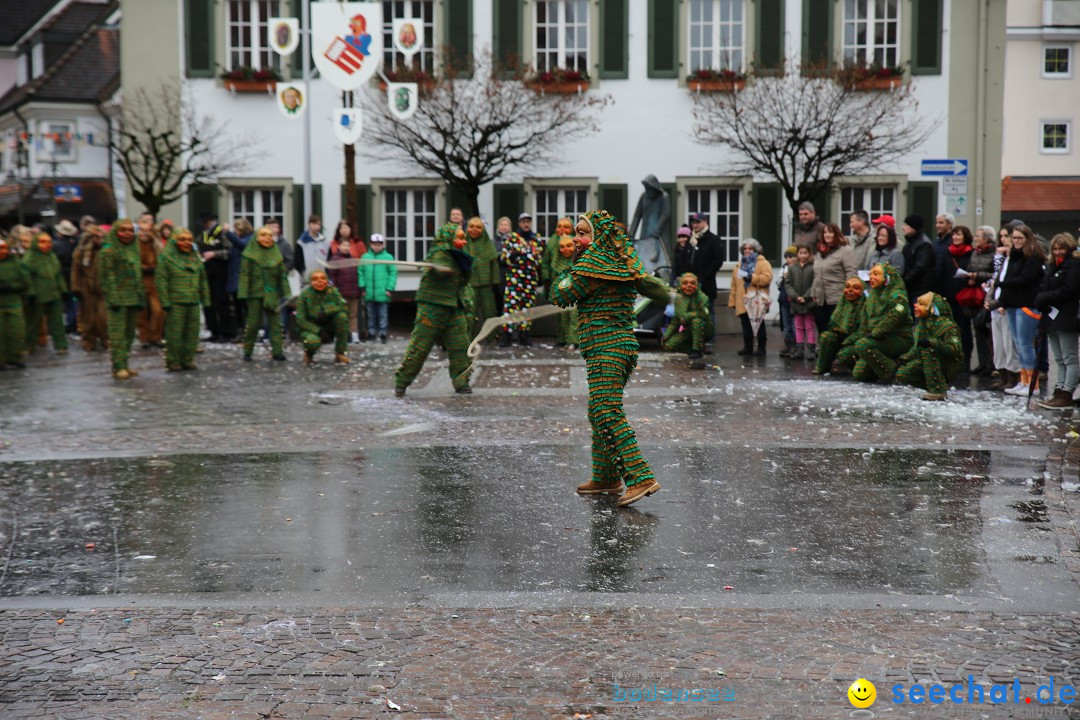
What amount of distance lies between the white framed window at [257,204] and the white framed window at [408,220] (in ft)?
6.98

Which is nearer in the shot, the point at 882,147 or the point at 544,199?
the point at 882,147

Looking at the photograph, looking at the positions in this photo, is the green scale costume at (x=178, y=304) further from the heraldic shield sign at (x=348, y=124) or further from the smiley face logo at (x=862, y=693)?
the smiley face logo at (x=862, y=693)

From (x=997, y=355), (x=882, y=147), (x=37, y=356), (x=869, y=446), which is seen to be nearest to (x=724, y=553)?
(x=869, y=446)

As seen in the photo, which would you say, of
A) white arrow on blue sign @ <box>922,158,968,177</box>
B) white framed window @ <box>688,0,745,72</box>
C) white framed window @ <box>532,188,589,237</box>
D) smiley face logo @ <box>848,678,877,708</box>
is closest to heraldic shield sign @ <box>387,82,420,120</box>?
white framed window @ <box>532,188,589,237</box>

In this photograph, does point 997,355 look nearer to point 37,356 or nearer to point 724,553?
point 724,553

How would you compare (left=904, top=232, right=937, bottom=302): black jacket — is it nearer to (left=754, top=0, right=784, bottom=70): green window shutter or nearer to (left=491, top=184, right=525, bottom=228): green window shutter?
(left=754, top=0, right=784, bottom=70): green window shutter

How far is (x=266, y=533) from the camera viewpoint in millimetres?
8172

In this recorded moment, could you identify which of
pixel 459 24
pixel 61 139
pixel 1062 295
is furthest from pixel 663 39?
pixel 61 139

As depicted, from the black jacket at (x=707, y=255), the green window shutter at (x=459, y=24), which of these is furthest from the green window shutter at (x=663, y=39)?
the black jacket at (x=707, y=255)

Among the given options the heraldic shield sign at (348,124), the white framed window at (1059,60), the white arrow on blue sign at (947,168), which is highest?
the white framed window at (1059,60)

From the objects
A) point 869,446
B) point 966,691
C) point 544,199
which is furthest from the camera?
point 544,199

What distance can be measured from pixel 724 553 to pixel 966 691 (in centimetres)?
237

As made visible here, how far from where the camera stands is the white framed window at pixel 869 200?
1077 inches

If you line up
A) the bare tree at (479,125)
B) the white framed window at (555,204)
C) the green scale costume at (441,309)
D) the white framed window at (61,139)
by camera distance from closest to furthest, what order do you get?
the green scale costume at (441,309)
the bare tree at (479,125)
the white framed window at (555,204)
the white framed window at (61,139)
